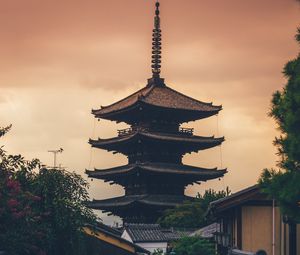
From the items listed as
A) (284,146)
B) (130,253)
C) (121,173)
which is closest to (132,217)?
(121,173)

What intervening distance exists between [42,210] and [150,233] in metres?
34.5

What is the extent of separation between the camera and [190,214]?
235 feet

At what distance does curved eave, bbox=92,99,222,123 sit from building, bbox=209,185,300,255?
143ft

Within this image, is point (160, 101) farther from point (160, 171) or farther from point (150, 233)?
point (150, 233)

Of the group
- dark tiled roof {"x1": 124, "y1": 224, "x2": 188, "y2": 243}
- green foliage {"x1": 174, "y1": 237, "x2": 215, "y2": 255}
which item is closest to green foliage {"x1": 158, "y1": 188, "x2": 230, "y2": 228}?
dark tiled roof {"x1": 124, "y1": 224, "x2": 188, "y2": 243}

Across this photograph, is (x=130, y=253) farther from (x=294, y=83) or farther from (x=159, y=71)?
(x=159, y=71)

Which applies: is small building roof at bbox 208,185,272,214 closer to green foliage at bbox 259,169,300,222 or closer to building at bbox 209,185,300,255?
building at bbox 209,185,300,255

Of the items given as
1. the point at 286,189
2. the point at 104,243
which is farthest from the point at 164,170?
the point at 286,189

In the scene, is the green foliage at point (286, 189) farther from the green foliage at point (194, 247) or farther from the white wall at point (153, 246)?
the white wall at point (153, 246)

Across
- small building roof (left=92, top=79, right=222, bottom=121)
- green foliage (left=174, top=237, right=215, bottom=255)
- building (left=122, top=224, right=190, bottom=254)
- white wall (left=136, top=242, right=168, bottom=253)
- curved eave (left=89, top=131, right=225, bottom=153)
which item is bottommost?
green foliage (left=174, top=237, right=215, bottom=255)

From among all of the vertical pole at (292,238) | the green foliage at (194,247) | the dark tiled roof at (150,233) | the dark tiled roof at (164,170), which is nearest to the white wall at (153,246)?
the dark tiled roof at (150,233)

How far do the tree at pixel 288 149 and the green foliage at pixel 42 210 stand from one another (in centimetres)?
832

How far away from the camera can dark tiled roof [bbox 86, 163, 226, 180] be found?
80812mm

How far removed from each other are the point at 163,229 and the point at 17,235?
3774cm
